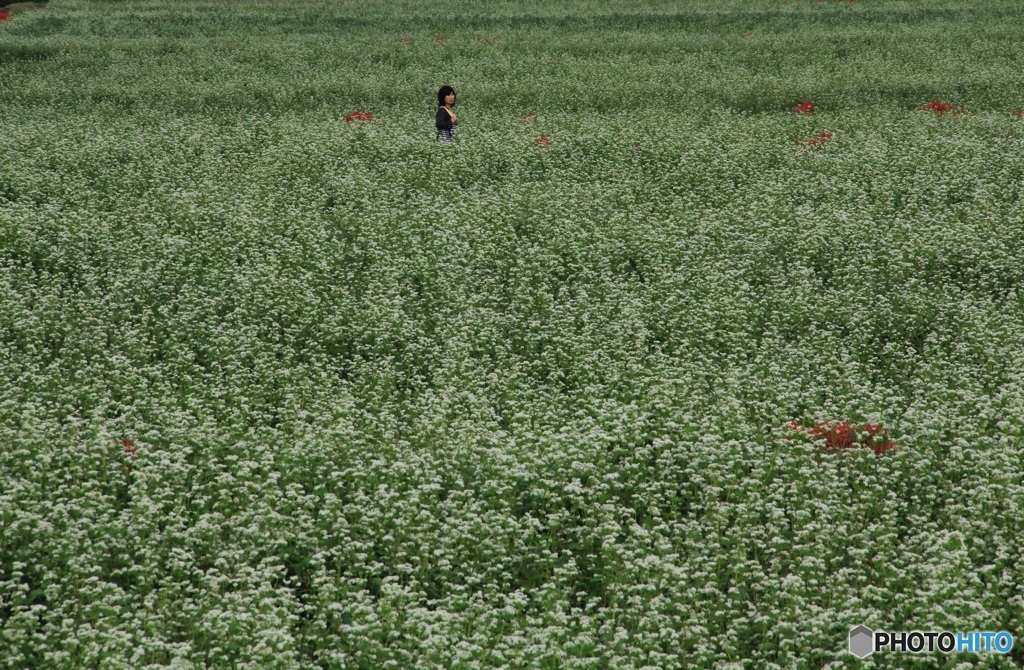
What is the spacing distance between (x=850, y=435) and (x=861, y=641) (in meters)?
2.79

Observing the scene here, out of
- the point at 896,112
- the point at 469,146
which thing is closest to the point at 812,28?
the point at 896,112

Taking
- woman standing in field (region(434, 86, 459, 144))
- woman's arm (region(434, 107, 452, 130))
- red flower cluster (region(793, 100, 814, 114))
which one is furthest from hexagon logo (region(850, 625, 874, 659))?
red flower cluster (region(793, 100, 814, 114))

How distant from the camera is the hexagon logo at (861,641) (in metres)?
5.70

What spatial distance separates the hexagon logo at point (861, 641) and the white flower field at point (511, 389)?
7 centimetres

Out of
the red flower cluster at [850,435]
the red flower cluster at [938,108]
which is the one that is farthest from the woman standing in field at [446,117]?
the red flower cluster at [850,435]

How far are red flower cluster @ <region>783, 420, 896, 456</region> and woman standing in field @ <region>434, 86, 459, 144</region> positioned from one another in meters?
11.5

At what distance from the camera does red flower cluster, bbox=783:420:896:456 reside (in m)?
7.96

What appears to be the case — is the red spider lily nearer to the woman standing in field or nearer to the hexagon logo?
the hexagon logo

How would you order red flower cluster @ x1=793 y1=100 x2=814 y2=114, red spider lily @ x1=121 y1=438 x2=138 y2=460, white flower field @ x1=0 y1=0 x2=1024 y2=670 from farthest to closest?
1. red flower cluster @ x1=793 y1=100 x2=814 y2=114
2. red spider lily @ x1=121 y1=438 x2=138 y2=460
3. white flower field @ x1=0 y1=0 x2=1024 y2=670

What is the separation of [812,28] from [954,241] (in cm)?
2308

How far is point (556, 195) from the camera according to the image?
1534 centimetres

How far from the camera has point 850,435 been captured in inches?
323

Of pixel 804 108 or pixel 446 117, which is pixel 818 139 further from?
pixel 446 117

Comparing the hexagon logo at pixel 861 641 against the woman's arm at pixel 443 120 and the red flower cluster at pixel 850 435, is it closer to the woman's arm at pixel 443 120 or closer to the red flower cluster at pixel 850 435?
the red flower cluster at pixel 850 435
